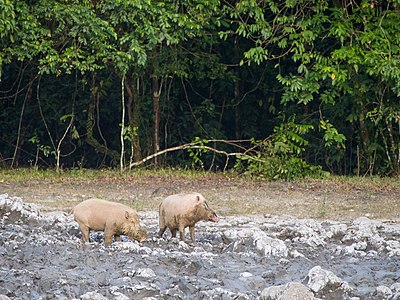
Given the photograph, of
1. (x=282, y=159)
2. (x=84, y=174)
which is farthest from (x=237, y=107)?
(x=84, y=174)

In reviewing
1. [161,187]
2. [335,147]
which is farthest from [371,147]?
[161,187]

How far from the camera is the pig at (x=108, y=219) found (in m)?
9.86

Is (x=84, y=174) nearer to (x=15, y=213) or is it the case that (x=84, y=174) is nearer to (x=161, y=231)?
(x=15, y=213)

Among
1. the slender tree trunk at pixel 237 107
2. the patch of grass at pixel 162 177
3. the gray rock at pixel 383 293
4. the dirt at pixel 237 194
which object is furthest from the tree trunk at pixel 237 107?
the gray rock at pixel 383 293

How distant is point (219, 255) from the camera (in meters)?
9.61

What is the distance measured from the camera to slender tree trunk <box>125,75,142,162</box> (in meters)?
19.8

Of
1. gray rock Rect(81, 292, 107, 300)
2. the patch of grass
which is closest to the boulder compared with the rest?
gray rock Rect(81, 292, 107, 300)

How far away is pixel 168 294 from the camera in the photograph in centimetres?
785

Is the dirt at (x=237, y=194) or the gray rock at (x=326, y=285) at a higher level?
the gray rock at (x=326, y=285)

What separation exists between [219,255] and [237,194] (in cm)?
611

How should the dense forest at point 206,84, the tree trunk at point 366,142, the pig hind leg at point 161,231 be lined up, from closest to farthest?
the pig hind leg at point 161,231, the dense forest at point 206,84, the tree trunk at point 366,142

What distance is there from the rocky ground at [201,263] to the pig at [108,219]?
151mm

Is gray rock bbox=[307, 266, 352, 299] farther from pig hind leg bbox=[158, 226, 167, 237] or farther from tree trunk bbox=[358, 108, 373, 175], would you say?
tree trunk bbox=[358, 108, 373, 175]

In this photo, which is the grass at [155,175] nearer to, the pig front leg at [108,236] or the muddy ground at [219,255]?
the muddy ground at [219,255]
